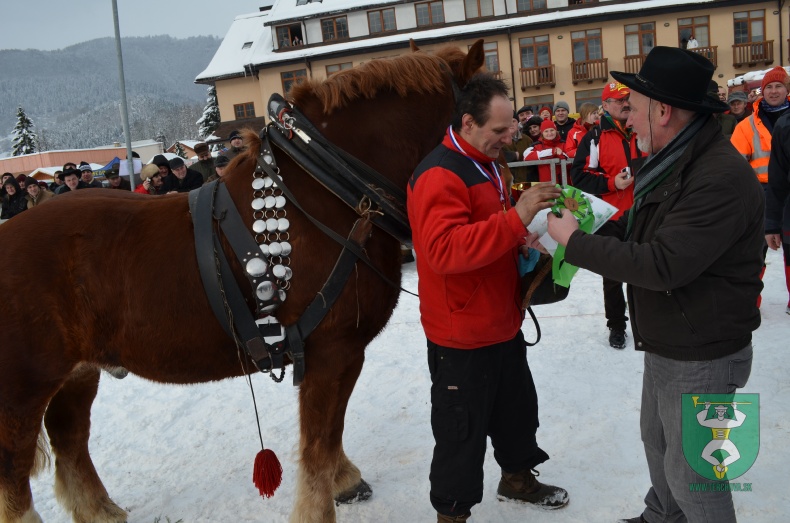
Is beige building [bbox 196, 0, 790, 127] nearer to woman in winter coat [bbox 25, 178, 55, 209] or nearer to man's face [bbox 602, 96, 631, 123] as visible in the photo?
woman in winter coat [bbox 25, 178, 55, 209]

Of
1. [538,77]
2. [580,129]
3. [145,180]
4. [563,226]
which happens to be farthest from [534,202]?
[538,77]

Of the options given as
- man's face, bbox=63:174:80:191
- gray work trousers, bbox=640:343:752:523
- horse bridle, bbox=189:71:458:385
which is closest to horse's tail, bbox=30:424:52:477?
horse bridle, bbox=189:71:458:385

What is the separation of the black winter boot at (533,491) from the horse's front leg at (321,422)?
95cm

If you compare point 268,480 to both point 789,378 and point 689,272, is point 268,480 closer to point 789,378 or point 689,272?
point 689,272

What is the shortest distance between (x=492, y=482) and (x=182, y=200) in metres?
2.21

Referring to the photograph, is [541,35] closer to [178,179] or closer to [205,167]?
[205,167]

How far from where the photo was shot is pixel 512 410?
2826 mm

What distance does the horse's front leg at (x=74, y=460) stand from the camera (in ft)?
10.3

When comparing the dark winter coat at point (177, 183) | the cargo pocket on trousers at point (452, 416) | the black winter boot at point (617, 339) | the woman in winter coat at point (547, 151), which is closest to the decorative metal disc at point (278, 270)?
the cargo pocket on trousers at point (452, 416)

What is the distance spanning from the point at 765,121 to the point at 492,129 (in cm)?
439

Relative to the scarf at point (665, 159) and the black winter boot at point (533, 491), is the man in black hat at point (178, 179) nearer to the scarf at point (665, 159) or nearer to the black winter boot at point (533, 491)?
the black winter boot at point (533, 491)

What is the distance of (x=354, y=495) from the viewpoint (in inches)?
124

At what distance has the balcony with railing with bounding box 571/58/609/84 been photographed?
2694cm

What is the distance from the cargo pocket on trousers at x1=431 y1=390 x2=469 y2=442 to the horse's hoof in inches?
33.6
